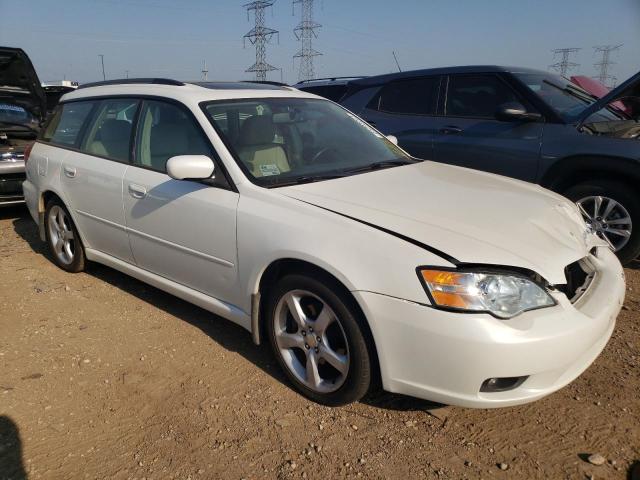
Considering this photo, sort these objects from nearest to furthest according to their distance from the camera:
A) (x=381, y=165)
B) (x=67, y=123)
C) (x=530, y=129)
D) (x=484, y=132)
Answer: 1. (x=381, y=165)
2. (x=67, y=123)
3. (x=530, y=129)
4. (x=484, y=132)

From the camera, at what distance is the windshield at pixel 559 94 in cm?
478

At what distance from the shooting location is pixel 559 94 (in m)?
5.07

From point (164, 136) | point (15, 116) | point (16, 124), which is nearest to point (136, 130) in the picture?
point (164, 136)

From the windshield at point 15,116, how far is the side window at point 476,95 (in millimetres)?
5736

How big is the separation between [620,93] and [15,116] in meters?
7.35

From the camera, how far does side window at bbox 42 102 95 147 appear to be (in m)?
4.30

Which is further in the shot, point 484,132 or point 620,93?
point 484,132

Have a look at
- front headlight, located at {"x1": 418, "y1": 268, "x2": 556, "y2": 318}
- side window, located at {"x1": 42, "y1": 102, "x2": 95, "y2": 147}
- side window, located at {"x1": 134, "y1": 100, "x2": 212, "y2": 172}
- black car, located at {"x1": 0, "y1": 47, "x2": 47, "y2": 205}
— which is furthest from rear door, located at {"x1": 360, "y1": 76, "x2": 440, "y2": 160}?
black car, located at {"x1": 0, "y1": 47, "x2": 47, "y2": 205}

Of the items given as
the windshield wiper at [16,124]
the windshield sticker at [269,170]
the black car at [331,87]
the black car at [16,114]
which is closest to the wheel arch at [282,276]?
the windshield sticker at [269,170]

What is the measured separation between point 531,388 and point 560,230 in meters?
0.88

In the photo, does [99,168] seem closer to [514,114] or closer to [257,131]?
[257,131]

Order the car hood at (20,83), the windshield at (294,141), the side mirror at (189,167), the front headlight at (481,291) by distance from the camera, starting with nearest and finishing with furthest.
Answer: the front headlight at (481,291), the side mirror at (189,167), the windshield at (294,141), the car hood at (20,83)

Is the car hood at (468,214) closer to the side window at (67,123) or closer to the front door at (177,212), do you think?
the front door at (177,212)

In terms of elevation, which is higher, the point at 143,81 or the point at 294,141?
the point at 143,81
